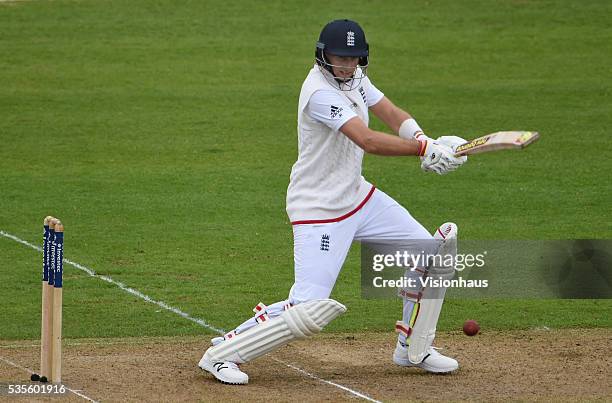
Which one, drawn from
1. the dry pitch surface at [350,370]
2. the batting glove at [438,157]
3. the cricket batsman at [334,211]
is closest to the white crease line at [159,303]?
the dry pitch surface at [350,370]

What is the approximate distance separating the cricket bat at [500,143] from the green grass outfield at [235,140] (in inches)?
107

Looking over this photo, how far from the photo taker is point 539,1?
85.4 ft

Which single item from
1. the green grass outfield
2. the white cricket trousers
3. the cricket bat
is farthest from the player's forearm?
the green grass outfield

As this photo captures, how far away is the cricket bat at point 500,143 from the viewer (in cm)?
798

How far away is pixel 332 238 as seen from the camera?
8672 millimetres

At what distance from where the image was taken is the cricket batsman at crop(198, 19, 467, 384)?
27.8ft

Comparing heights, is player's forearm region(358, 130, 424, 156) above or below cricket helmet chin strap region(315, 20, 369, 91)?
below

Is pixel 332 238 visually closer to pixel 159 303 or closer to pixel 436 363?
pixel 436 363

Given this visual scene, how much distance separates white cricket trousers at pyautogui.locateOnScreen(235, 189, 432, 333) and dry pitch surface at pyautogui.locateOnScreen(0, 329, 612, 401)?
0.59m

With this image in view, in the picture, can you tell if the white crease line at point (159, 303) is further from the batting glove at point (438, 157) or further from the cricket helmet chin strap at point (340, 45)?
the cricket helmet chin strap at point (340, 45)

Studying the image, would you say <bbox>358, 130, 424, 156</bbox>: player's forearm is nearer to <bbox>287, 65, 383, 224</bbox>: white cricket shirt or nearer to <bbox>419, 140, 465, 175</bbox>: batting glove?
<bbox>419, 140, 465, 175</bbox>: batting glove

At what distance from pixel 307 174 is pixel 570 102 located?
1234 centimetres

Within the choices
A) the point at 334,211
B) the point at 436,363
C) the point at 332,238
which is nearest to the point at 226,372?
the point at 332,238

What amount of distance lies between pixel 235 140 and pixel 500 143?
10.6m
